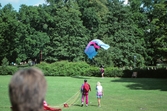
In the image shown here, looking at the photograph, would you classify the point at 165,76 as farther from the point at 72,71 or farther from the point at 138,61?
the point at 72,71

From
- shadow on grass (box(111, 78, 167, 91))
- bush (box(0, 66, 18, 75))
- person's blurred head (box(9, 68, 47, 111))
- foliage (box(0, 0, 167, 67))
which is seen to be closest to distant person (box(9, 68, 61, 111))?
person's blurred head (box(9, 68, 47, 111))

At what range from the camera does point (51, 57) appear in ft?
182

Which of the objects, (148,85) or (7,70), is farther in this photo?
(7,70)

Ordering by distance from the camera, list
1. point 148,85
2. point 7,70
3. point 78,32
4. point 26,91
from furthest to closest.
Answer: point 78,32 < point 7,70 < point 148,85 < point 26,91

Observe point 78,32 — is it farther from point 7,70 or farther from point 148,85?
point 148,85

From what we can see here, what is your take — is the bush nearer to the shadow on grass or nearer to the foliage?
the foliage

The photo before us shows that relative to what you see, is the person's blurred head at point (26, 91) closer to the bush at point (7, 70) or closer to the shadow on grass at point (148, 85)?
the shadow on grass at point (148, 85)

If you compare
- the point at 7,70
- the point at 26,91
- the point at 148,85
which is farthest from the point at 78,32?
the point at 26,91

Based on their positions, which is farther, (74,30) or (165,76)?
(74,30)

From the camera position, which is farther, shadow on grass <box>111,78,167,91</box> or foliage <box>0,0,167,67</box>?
foliage <box>0,0,167,67</box>

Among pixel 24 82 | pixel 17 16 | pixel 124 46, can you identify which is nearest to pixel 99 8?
pixel 124 46

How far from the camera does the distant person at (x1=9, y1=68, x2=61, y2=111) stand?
2.06 m

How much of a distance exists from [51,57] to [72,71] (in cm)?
1114

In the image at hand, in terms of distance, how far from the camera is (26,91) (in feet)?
6.73
